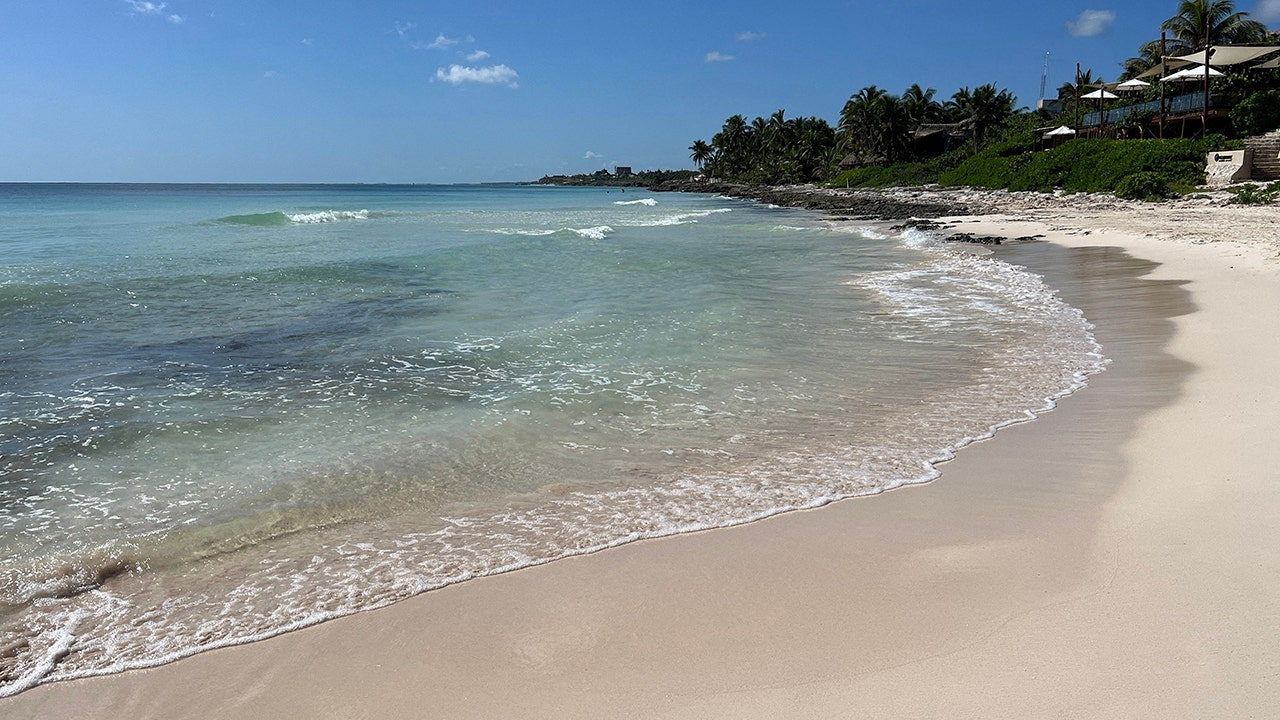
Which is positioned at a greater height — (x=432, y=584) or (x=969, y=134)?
(x=969, y=134)

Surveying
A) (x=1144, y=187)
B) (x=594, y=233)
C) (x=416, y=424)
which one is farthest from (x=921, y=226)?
(x=416, y=424)

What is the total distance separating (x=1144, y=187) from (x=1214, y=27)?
101 feet

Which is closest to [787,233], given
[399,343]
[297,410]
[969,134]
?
[399,343]

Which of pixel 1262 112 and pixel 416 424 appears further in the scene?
pixel 1262 112

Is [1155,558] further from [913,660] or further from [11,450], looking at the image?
[11,450]

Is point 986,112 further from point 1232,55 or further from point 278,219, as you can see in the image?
point 278,219

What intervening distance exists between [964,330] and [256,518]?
362 inches

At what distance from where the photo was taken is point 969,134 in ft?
238

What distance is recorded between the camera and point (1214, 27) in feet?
167

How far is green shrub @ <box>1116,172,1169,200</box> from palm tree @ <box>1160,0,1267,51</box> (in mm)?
26559

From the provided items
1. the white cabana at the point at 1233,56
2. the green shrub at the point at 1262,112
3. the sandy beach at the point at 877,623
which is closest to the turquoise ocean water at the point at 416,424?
the sandy beach at the point at 877,623

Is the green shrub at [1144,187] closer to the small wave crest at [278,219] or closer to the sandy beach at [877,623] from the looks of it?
the sandy beach at [877,623]

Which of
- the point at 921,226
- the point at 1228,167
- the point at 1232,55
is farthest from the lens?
the point at 1232,55

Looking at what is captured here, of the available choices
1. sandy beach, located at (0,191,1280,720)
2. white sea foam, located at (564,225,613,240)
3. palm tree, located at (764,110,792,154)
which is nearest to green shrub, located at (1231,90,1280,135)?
white sea foam, located at (564,225,613,240)
